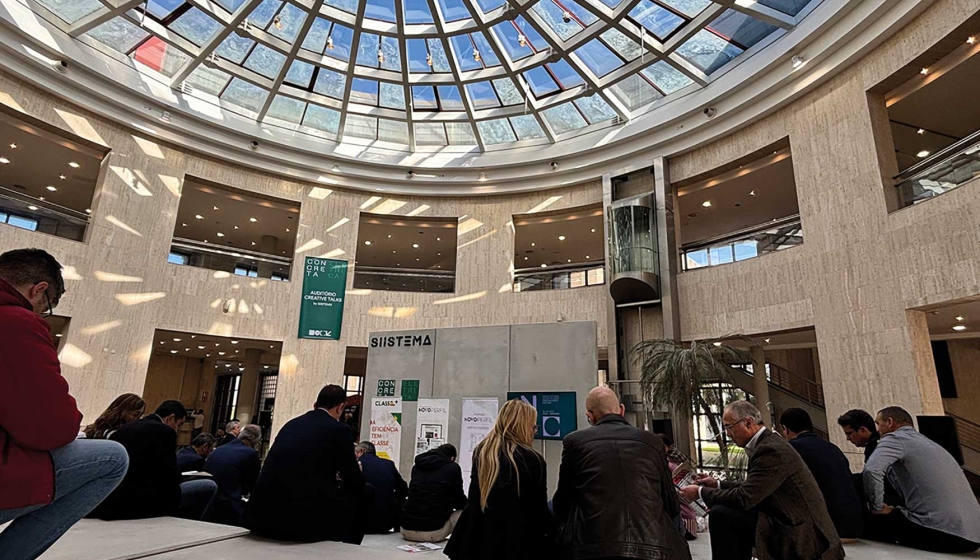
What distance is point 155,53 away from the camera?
1350 cm

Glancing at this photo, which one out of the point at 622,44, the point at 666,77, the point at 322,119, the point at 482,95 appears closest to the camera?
the point at 622,44

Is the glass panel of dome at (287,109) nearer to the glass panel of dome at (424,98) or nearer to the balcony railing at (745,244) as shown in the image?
the glass panel of dome at (424,98)

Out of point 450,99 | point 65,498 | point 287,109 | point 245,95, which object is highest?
point 450,99

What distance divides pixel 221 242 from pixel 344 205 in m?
7.47

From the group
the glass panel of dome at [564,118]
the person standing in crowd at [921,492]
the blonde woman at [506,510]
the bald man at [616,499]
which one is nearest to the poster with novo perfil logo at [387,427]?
the blonde woman at [506,510]

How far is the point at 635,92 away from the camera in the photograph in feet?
46.6

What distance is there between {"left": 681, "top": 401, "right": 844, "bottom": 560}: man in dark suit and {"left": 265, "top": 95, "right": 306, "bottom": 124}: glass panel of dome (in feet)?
49.9

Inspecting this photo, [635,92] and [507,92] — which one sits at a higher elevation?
[507,92]

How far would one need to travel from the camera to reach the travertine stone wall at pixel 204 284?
12.0 m

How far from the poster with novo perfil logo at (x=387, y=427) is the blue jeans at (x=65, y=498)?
22.6ft

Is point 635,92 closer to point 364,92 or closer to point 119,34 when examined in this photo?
point 364,92

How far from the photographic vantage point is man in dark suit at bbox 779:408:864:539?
157 inches

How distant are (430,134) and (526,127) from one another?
3.12 metres

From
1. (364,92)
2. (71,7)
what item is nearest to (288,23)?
(364,92)
